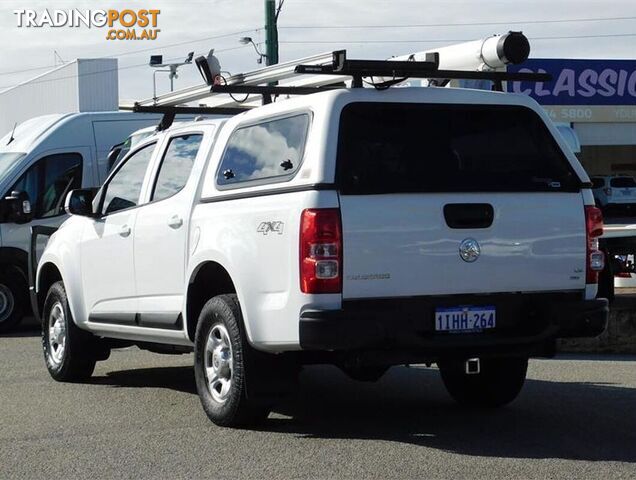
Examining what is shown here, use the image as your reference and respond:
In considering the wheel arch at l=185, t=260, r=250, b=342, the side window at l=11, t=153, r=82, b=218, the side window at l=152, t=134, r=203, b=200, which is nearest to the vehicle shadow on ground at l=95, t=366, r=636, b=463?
the wheel arch at l=185, t=260, r=250, b=342

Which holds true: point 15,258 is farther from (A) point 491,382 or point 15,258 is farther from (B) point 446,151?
(B) point 446,151

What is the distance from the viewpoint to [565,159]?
27.1ft

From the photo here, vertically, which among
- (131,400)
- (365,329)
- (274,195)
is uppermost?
(274,195)

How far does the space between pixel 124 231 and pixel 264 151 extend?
2.00 meters

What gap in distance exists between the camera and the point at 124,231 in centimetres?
984

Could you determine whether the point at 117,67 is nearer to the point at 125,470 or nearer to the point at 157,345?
the point at 157,345

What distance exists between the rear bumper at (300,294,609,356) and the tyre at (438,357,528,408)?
111 centimetres

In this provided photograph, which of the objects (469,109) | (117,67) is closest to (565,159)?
(469,109)

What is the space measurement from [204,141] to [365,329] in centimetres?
229

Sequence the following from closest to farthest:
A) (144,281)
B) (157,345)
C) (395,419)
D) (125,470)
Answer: (125,470) < (395,419) < (144,281) < (157,345)

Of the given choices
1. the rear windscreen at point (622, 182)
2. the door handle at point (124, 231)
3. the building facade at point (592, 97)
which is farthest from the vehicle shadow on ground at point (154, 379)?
the rear windscreen at point (622, 182)

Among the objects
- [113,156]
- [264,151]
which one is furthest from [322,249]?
[113,156]

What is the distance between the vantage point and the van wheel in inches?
316

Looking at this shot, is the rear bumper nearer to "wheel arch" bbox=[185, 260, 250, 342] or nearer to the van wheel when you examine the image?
the van wheel
